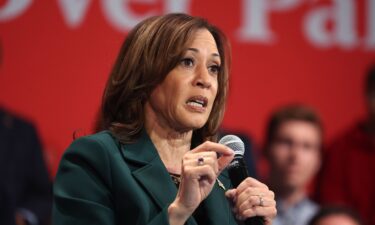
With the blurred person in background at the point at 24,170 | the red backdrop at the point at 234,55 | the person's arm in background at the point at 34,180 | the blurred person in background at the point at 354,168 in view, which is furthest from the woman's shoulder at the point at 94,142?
the blurred person in background at the point at 354,168

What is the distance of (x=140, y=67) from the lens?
5.95 feet

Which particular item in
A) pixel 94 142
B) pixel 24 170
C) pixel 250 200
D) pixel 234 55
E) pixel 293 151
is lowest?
pixel 293 151

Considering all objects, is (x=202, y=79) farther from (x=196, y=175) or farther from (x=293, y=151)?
(x=293, y=151)

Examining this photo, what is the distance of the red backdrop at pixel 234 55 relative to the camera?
3438 mm

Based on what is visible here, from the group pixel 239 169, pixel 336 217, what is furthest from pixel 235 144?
pixel 336 217

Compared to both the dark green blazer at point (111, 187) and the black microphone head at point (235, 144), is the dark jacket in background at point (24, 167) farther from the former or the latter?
the black microphone head at point (235, 144)

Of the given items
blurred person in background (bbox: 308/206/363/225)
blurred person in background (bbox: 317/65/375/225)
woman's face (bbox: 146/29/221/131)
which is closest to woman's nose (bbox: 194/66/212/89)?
woman's face (bbox: 146/29/221/131)

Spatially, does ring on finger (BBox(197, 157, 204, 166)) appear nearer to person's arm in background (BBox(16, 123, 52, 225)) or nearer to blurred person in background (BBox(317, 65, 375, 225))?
person's arm in background (BBox(16, 123, 52, 225))

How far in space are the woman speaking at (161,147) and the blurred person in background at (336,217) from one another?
108 cm

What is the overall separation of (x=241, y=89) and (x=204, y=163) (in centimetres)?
239

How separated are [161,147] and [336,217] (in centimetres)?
125

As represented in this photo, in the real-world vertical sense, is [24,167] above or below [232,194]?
below

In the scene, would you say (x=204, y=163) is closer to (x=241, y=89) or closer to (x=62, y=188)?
(x=62, y=188)

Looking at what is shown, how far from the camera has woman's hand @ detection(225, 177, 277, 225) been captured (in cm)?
161
